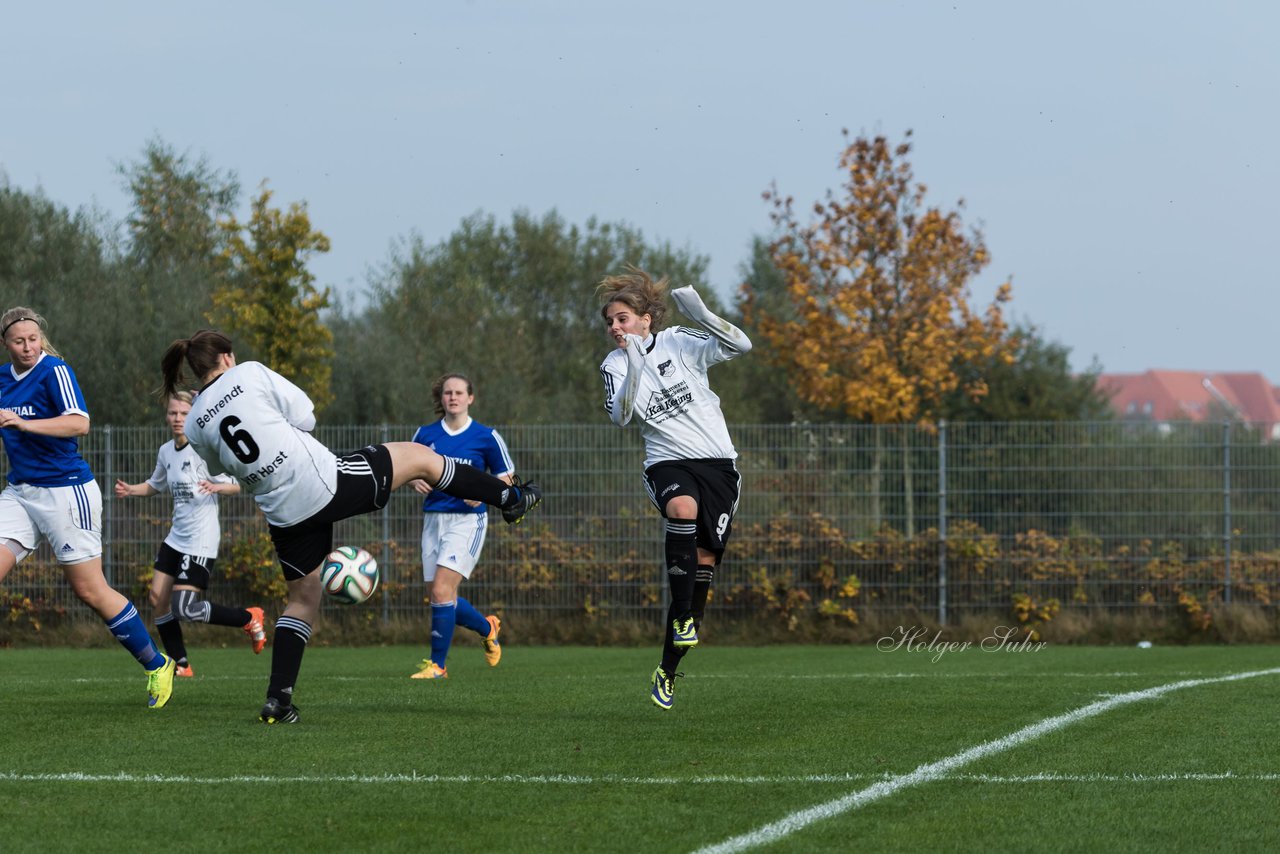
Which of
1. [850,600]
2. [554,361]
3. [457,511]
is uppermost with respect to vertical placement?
[554,361]

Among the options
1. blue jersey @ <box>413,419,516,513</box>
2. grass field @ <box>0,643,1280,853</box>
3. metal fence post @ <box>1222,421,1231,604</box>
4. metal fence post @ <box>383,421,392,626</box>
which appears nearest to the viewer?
grass field @ <box>0,643,1280,853</box>

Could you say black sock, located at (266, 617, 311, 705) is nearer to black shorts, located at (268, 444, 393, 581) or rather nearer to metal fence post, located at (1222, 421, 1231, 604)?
black shorts, located at (268, 444, 393, 581)

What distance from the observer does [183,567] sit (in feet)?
36.1

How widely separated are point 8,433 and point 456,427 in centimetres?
376

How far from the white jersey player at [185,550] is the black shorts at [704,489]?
4503 millimetres

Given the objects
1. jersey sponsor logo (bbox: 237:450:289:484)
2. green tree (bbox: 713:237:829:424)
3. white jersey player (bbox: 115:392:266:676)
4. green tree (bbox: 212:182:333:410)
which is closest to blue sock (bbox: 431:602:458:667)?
white jersey player (bbox: 115:392:266:676)

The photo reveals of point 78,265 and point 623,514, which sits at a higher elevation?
point 78,265

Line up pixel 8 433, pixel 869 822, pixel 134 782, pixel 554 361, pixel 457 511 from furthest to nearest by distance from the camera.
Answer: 1. pixel 554 361
2. pixel 457 511
3. pixel 8 433
4. pixel 134 782
5. pixel 869 822

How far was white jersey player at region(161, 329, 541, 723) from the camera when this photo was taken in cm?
672

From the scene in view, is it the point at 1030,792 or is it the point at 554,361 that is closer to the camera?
the point at 1030,792

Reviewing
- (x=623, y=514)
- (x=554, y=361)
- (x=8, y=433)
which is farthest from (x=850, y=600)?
(x=554, y=361)

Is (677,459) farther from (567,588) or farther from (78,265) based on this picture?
(78,265)

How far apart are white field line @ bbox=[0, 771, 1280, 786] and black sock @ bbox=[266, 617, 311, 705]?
152cm

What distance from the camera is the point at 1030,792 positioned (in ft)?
17.1
